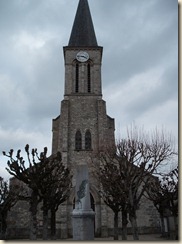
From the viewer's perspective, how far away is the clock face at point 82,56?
1192 inches

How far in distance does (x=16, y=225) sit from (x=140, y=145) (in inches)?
534

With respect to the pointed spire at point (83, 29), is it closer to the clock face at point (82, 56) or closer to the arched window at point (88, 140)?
the clock face at point (82, 56)

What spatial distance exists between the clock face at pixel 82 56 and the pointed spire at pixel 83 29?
41.6 inches

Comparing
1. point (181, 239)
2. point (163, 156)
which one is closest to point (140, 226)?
point (163, 156)

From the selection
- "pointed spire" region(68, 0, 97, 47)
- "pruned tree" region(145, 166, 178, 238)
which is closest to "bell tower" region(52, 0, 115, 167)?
"pointed spire" region(68, 0, 97, 47)

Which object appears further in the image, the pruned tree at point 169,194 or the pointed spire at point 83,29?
the pointed spire at point 83,29

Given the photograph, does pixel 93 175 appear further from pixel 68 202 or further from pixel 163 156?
pixel 163 156

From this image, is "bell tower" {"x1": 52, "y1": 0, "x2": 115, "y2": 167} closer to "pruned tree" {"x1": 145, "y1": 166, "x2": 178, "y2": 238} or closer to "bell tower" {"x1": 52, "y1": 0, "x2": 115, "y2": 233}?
"bell tower" {"x1": 52, "y1": 0, "x2": 115, "y2": 233}

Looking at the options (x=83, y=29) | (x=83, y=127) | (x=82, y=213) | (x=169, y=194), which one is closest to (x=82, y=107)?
(x=83, y=127)

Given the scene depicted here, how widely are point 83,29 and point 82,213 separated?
2650 cm

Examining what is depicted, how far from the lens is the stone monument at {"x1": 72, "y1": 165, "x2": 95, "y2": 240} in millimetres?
10062

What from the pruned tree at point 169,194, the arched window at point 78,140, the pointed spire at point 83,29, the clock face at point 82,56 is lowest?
the pruned tree at point 169,194

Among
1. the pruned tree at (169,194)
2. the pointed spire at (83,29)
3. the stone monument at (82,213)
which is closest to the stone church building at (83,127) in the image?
the pointed spire at (83,29)

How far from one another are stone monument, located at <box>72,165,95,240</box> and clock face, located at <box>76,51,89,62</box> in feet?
67.5
